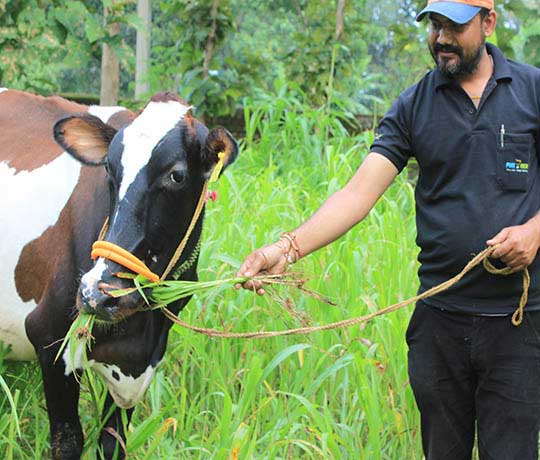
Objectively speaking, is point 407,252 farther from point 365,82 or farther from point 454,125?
point 365,82

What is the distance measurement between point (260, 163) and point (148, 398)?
319cm

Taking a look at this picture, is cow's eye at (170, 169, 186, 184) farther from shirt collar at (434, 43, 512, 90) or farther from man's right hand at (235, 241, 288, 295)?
shirt collar at (434, 43, 512, 90)

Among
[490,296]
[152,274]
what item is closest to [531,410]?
[490,296]

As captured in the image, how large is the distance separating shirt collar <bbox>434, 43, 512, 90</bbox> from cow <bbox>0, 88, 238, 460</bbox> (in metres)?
0.72

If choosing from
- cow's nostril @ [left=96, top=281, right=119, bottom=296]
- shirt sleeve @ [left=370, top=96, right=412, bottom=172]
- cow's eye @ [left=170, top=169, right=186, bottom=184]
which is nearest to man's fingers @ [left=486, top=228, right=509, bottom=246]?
shirt sleeve @ [left=370, top=96, right=412, bottom=172]

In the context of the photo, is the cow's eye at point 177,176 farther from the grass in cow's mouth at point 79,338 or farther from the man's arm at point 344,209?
the grass in cow's mouth at point 79,338

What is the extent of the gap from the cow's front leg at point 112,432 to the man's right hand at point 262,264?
1.10 metres

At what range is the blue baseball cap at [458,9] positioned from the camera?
2.62m

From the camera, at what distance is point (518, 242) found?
249cm

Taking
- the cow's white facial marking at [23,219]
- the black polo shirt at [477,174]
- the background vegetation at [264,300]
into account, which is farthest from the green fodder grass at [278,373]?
the black polo shirt at [477,174]

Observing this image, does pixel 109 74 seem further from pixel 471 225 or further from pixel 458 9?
pixel 471 225

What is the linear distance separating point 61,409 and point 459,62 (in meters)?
1.96

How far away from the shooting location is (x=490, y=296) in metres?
2.68

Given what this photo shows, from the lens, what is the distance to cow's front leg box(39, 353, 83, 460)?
10.5 ft
